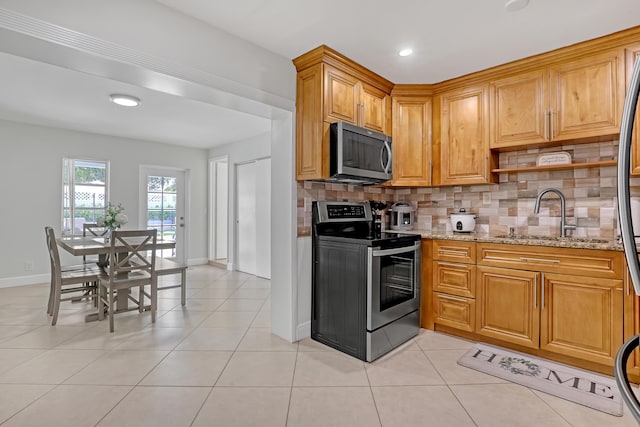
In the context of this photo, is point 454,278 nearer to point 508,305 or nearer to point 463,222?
point 508,305

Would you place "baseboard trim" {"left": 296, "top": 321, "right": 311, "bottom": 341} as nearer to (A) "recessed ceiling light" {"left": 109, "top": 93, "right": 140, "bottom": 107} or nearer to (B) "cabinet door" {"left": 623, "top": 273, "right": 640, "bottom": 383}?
(B) "cabinet door" {"left": 623, "top": 273, "right": 640, "bottom": 383}

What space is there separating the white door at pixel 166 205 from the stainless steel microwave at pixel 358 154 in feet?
14.9

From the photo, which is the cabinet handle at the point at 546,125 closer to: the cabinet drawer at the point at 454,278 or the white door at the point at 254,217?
the cabinet drawer at the point at 454,278

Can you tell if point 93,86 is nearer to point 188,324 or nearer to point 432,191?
point 188,324

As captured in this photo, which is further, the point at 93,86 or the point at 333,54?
the point at 93,86

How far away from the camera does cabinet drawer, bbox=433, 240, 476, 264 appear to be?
274 centimetres

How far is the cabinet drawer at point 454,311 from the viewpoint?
2758mm

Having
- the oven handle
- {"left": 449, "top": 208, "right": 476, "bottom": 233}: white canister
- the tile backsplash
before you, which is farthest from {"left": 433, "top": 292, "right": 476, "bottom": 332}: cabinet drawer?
the tile backsplash

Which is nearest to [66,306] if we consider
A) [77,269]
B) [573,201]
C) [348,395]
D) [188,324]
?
[77,269]

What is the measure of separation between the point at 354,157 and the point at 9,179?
5.03 meters

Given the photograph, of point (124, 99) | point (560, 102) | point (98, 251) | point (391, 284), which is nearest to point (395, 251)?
point (391, 284)

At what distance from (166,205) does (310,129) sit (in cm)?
458

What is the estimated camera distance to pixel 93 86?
Result: 3.33 metres

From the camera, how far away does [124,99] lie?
11.7ft
